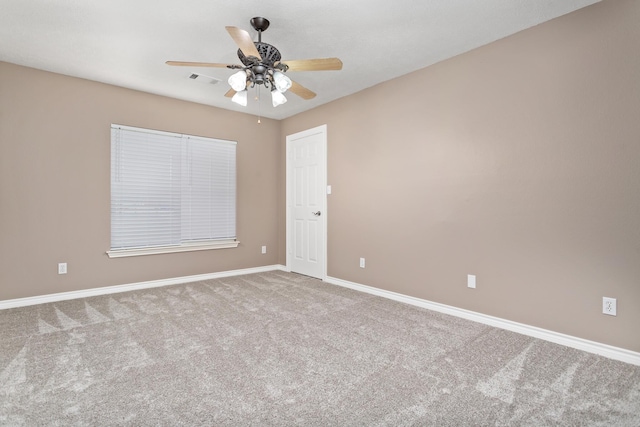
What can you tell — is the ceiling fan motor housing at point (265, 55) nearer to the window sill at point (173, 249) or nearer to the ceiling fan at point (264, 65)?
the ceiling fan at point (264, 65)

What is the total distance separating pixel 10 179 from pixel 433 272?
14.6 ft

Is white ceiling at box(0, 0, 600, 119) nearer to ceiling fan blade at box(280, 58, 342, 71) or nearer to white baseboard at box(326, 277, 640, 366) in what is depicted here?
ceiling fan blade at box(280, 58, 342, 71)

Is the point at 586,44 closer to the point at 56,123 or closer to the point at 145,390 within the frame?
the point at 145,390

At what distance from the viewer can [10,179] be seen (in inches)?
130

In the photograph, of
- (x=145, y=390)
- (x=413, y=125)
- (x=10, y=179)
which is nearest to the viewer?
(x=145, y=390)

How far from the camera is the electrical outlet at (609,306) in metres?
2.26

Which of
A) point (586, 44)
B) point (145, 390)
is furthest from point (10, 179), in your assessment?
point (586, 44)

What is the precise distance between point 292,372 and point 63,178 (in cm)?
339

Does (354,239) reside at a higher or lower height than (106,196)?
lower

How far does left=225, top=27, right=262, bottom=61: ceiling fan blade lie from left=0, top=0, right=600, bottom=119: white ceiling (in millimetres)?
482

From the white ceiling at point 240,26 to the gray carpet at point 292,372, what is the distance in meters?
2.50

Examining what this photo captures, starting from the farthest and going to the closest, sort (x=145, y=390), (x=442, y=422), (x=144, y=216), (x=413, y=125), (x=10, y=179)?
(x=144, y=216), (x=413, y=125), (x=10, y=179), (x=145, y=390), (x=442, y=422)

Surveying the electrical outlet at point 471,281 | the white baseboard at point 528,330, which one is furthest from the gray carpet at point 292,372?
the electrical outlet at point 471,281

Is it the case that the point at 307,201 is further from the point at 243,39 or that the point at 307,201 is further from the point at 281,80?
the point at 243,39
